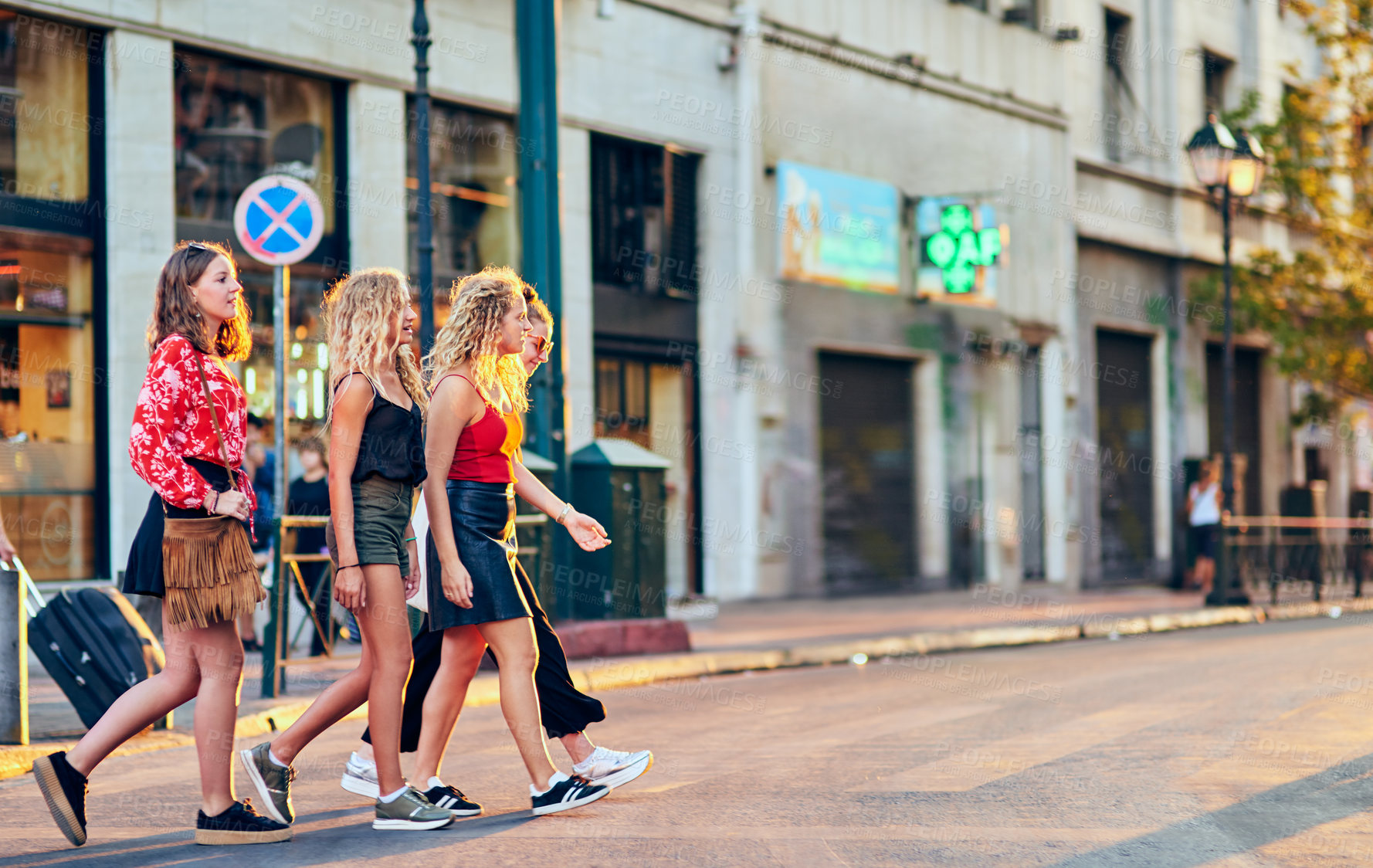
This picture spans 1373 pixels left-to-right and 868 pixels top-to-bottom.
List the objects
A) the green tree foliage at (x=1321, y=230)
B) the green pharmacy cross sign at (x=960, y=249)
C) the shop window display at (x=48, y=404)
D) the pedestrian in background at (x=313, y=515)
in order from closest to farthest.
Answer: the pedestrian in background at (x=313, y=515) < the shop window display at (x=48, y=404) < the green pharmacy cross sign at (x=960, y=249) < the green tree foliage at (x=1321, y=230)

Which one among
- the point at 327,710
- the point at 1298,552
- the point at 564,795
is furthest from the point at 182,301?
the point at 1298,552

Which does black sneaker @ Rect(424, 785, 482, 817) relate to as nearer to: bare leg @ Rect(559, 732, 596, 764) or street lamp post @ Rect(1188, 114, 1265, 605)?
bare leg @ Rect(559, 732, 596, 764)

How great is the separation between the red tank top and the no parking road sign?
4668mm

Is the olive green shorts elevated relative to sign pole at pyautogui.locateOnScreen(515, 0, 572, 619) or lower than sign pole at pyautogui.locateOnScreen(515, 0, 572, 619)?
lower

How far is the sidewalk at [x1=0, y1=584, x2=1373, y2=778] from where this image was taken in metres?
8.89

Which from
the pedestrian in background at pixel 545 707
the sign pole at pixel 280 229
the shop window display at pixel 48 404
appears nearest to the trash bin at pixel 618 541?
the sign pole at pixel 280 229

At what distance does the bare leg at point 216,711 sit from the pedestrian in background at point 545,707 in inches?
28.0

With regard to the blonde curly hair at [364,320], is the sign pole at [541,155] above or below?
above

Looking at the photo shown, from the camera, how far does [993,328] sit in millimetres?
22703

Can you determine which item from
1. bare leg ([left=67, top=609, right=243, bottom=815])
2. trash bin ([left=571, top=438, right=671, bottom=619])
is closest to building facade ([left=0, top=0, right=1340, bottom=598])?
trash bin ([left=571, top=438, right=671, bottom=619])

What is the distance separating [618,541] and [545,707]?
5596 millimetres

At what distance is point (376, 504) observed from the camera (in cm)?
565

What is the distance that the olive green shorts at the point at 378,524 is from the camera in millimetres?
5602

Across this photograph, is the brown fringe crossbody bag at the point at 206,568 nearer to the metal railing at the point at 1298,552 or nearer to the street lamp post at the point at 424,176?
the street lamp post at the point at 424,176
